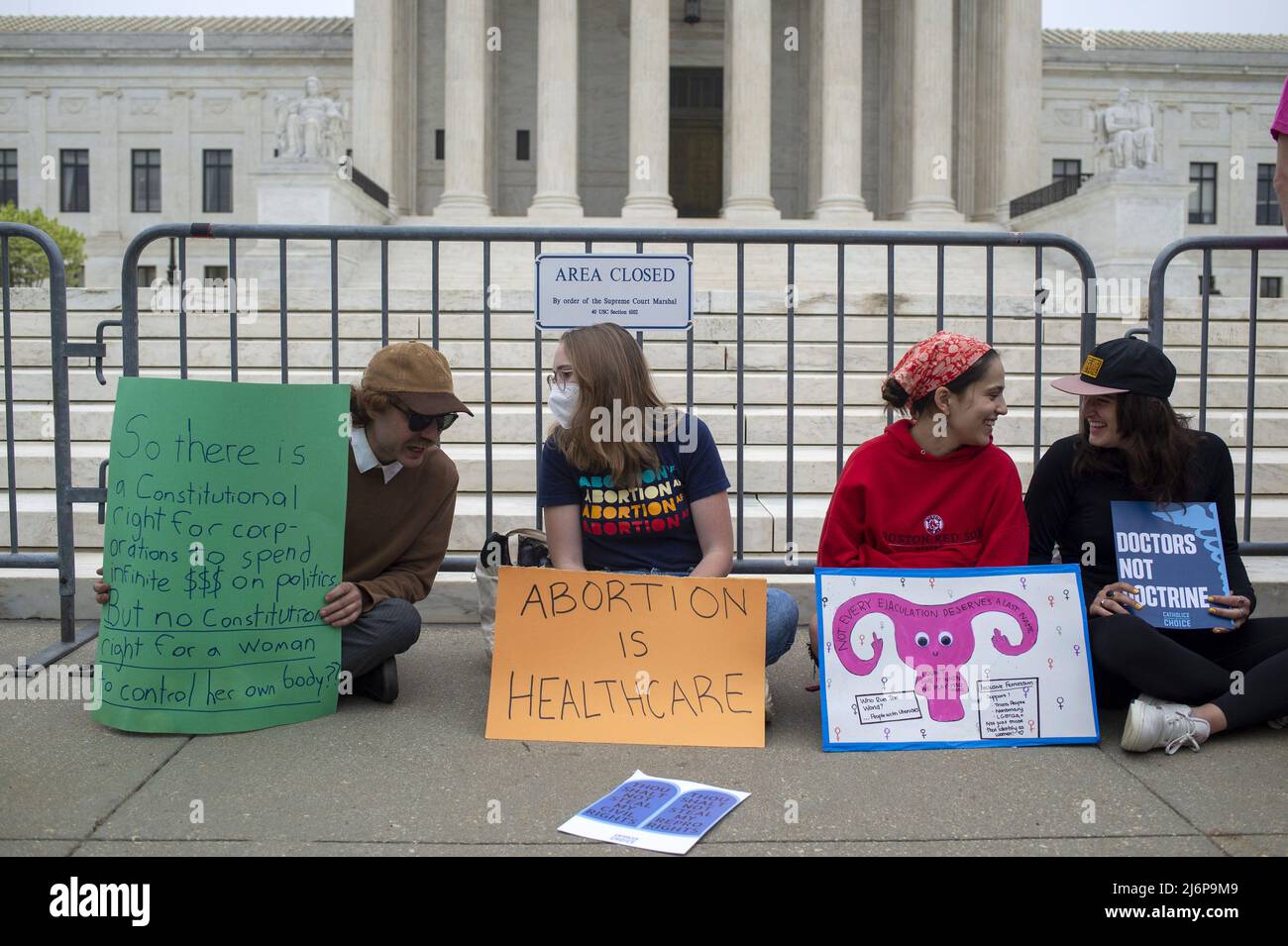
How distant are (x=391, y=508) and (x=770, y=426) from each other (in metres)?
3.82

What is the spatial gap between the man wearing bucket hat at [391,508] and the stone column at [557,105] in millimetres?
18045

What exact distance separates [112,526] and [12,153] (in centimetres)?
4907

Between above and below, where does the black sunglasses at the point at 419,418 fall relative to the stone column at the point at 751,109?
below

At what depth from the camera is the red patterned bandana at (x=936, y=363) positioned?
151 inches

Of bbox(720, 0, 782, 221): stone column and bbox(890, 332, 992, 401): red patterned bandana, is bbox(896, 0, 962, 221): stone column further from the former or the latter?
bbox(890, 332, 992, 401): red patterned bandana

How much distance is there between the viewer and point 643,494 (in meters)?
4.02

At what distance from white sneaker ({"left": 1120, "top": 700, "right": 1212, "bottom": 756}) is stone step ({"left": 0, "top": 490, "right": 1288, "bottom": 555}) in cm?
224

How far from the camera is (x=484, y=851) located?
280cm

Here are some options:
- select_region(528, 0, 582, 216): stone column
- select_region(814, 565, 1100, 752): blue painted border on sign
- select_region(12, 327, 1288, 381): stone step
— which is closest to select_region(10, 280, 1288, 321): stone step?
select_region(12, 327, 1288, 381): stone step

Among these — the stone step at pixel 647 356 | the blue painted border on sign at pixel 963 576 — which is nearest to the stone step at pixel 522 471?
the stone step at pixel 647 356

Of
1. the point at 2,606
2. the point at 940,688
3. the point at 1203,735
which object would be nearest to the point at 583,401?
the point at 940,688

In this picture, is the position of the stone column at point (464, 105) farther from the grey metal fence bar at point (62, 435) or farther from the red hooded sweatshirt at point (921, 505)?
the red hooded sweatshirt at point (921, 505)

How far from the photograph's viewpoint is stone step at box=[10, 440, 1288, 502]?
257 inches

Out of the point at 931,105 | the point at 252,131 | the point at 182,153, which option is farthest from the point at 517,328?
the point at 182,153
